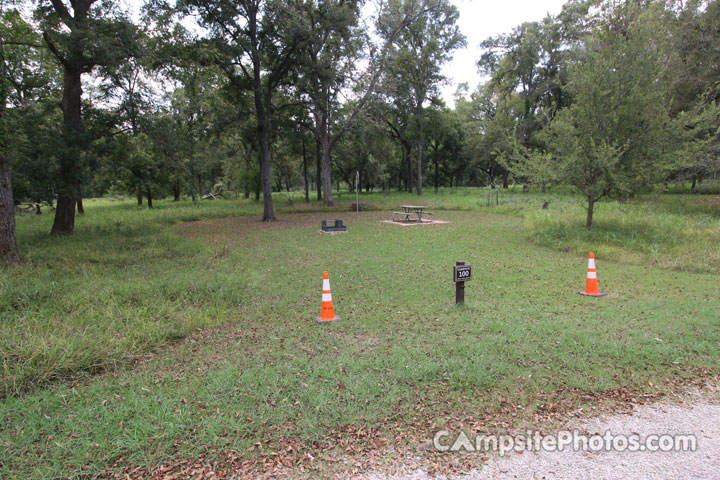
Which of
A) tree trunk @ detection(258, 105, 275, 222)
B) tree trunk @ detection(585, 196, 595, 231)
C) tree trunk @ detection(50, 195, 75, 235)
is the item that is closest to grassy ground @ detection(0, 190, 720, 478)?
tree trunk @ detection(585, 196, 595, 231)

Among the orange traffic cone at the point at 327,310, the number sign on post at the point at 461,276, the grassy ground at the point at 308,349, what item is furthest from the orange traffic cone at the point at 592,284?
the orange traffic cone at the point at 327,310

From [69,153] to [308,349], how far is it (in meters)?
11.1

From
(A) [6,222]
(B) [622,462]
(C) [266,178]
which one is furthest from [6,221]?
(C) [266,178]

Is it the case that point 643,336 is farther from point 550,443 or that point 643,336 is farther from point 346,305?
point 346,305

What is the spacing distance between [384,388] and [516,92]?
39827mm

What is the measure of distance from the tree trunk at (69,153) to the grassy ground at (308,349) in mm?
3974

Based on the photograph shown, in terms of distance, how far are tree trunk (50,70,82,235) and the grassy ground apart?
13.0 feet

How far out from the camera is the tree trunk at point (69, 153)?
1098 cm

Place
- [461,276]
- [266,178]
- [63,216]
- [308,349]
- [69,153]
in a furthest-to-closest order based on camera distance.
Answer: [266,178] < [63,216] < [69,153] < [461,276] < [308,349]

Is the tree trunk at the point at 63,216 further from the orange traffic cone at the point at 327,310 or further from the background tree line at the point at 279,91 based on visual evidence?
the orange traffic cone at the point at 327,310

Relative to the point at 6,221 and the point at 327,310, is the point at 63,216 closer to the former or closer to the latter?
the point at 6,221

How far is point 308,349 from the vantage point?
4.05 meters

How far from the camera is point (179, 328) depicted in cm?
458

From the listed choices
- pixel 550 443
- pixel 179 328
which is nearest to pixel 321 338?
pixel 179 328
